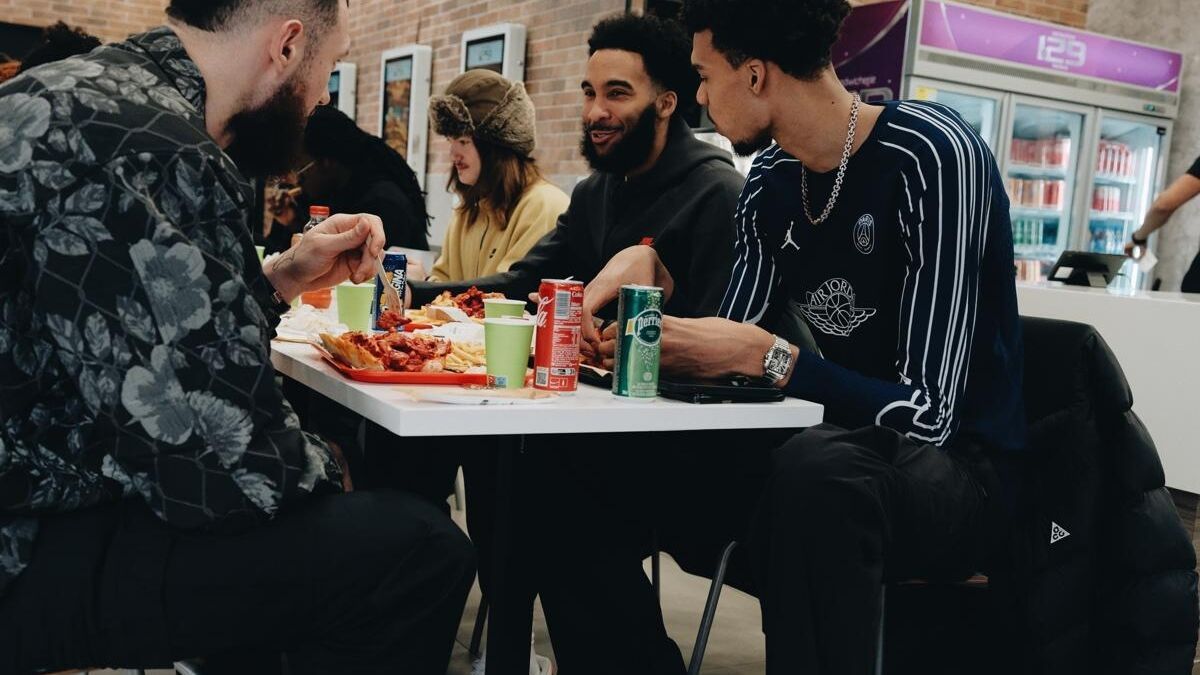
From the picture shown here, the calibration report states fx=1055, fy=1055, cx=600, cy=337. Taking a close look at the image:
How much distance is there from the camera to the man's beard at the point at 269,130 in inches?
56.9

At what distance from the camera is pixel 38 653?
3.86ft

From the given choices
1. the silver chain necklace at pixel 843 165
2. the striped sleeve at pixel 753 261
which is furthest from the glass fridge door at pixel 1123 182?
the silver chain necklace at pixel 843 165

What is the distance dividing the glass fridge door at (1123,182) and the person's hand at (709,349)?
6099 mm

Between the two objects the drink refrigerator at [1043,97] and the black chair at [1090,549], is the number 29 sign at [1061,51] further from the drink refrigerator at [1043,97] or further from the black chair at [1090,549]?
the black chair at [1090,549]

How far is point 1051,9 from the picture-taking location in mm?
7805

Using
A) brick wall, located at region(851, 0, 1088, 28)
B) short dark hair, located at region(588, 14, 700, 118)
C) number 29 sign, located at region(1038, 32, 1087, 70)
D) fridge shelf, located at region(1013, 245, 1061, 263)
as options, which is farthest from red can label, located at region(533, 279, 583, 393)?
brick wall, located at region(851, 0, 1088, 28)

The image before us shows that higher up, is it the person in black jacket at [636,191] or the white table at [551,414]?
the person in black jacket at [636,191]

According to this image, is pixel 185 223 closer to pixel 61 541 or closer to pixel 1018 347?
pixel 61 541

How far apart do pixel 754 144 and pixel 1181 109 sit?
6521 millimetres

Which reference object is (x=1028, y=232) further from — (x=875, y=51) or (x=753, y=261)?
(x=753, y=261)

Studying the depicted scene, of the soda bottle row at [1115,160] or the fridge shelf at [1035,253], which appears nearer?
the fridge shelf at [1035,253]

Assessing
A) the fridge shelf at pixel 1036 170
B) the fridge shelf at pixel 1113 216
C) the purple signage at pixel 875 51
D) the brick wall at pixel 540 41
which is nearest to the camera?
the purple signage at pixel 875 51

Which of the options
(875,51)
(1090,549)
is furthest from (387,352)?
(875,51)

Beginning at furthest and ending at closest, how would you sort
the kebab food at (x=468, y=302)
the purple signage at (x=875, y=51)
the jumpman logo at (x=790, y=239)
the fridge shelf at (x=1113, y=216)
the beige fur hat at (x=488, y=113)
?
the fridge shelf at (x=1113, y=216)
the purple signage at (x=875, y=51)
the beige fur hat at (x=488, y=113)
the kebab food at (x=468, y=302)
the jumpman logo at (x=790, y=239)
